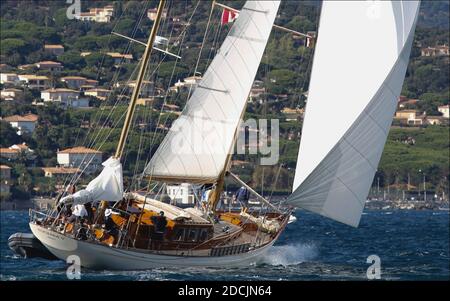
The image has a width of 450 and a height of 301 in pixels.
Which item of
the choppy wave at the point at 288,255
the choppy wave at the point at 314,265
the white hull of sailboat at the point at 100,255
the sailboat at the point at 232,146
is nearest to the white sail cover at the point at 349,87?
the sailboat at the point at 232,146

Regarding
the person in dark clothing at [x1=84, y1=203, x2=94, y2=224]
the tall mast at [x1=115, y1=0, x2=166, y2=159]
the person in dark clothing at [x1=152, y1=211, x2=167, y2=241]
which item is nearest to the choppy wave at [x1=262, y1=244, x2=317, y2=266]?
the person in dark clothing at [x1=152, y1=211, x2=167, y2=241]

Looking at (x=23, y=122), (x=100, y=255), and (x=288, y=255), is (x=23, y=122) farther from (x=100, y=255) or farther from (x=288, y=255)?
(x=100, y=255)

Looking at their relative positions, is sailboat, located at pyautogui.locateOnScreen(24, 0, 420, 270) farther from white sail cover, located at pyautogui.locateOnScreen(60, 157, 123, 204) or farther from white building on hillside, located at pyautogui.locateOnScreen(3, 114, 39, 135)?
white building on hillside, located at pyautogui.locateOnScreen(3, 114, 39, 135)

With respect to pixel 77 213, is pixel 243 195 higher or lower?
lower

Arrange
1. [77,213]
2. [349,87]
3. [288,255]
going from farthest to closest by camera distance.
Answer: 1. [288,255]
2. [77,213]
3. [349,87]

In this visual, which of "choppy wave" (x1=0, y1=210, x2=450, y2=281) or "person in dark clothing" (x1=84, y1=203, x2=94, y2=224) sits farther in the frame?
"person in dark clothing" (x1=84, y1=203, x2=94, y2=224)

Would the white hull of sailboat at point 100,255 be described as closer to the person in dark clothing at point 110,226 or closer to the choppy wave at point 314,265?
the choppy wave at point 314,265

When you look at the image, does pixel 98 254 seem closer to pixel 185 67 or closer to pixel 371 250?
pixel 371 250

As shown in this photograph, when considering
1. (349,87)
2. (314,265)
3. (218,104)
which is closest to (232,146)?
(218,104)
